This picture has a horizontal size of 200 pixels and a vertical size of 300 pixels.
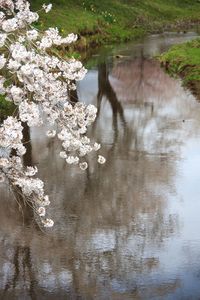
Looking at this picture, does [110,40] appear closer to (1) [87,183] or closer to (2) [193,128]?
(2) [193,128]

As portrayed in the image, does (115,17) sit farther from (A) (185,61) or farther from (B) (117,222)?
(B) (117,222)

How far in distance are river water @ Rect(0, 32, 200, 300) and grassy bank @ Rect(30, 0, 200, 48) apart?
19.3 meters

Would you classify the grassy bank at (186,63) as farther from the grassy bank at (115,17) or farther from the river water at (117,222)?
the grassy bank at (115,17)

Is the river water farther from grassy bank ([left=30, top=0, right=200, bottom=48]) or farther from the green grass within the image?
grassy bank ([left=30, top=0, right=200, bottom=48])

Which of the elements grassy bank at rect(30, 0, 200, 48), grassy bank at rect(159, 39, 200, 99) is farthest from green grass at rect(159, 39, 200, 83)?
grassy bank at rect(30, 0, 200, 48)

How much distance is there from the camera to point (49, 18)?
41156 millimetres

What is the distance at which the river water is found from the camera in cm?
1009

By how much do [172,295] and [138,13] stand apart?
50826 millimetres

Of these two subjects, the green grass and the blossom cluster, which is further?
the green grass

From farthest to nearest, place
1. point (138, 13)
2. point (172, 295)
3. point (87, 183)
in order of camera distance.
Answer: point (138, 13) < point (87, 183) < point (172, 295)

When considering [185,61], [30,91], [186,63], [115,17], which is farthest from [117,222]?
[115,17]

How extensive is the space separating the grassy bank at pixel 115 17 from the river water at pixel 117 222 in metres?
19.3

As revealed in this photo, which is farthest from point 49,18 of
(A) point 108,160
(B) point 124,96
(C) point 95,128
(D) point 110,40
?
(A) point 108,160

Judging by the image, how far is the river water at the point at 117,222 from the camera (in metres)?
10.1
